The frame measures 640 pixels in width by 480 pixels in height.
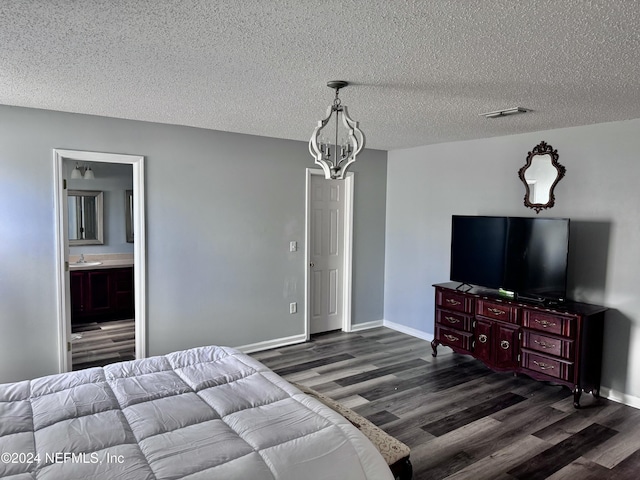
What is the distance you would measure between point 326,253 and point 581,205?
2857mm

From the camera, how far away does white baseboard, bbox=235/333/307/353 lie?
495 centimetres

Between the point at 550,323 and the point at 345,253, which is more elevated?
the point at 345,253

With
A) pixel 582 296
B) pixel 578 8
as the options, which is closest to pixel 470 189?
pixel 582 296

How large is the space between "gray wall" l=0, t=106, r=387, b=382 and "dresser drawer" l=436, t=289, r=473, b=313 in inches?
52.2

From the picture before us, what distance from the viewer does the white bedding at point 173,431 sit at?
1722mm

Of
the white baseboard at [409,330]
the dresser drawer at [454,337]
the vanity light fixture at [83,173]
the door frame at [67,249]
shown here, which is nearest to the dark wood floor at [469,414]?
the dresser drawer at [454,337]

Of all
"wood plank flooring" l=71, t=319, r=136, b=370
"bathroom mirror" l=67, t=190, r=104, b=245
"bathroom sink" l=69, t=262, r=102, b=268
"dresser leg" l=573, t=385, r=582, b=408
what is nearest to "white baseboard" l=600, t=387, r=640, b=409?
"dresser leg" l=573, t=385, r=582, b=408

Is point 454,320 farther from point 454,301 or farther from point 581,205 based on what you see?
point 581,205

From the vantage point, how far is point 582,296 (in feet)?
13.2

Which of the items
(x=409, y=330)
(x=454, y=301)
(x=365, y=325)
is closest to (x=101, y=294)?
(x=365, y=325)

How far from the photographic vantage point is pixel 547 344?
384cm

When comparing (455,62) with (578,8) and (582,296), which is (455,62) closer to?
(578,8)

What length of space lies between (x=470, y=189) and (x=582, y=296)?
62.8 inches

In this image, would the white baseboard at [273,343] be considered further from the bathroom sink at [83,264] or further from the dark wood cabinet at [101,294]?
the bathroom sink at [83,264]
